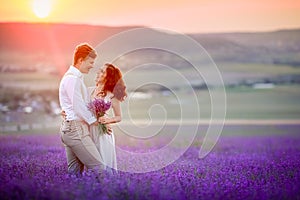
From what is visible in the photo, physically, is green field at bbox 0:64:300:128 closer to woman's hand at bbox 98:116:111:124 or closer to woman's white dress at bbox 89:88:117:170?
woman's white dress at bbox 89:88:117:170

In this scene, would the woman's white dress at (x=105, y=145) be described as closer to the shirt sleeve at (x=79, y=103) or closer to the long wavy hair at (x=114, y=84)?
the long wavy hair at (x=114, y=84)

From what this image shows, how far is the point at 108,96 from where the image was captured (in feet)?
27.1

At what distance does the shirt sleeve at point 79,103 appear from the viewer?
7.89m

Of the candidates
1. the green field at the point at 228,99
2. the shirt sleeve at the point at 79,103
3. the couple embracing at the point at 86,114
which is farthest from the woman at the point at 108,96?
the green field at the point at 228,99

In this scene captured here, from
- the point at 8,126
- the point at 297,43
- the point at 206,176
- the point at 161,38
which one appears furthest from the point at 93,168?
the point at 297,43

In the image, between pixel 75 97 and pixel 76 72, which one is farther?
pixel 76 72

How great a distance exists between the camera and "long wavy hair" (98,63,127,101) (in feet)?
27.0

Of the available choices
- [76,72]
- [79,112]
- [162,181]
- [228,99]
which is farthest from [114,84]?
[228,99]

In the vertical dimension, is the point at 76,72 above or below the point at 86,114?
above

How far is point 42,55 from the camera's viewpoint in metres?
33.2

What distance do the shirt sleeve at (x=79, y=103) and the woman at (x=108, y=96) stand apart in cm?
25

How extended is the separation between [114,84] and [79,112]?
589 mm

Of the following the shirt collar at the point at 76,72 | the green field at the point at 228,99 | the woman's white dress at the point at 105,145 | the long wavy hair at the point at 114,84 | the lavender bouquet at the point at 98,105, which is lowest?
the woman's white dress at the point at 105,145

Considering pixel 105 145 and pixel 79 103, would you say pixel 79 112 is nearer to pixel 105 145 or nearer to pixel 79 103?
pixel 79 103
